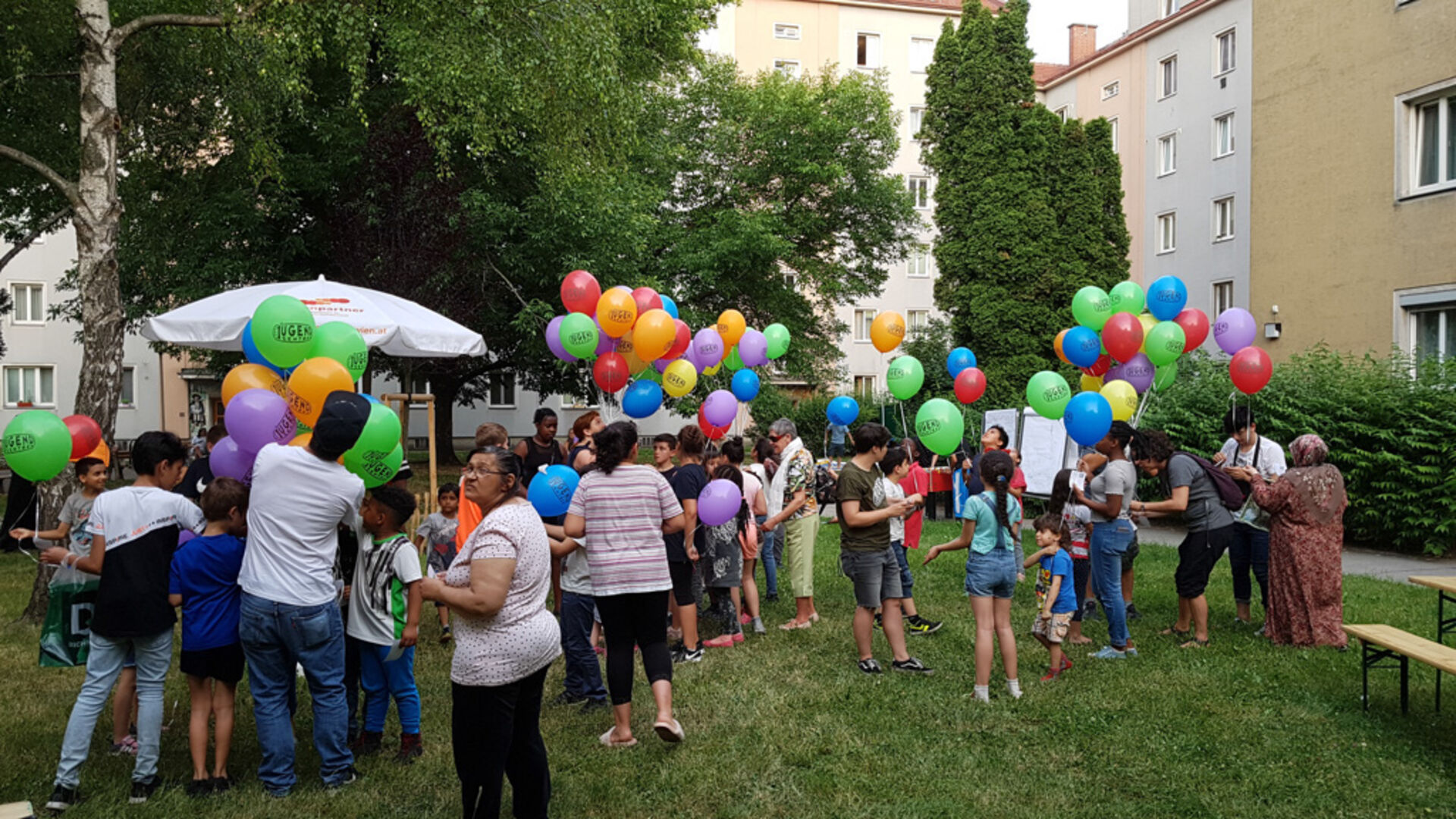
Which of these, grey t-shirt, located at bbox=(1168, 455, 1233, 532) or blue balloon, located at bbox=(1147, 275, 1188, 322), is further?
blue balloon, located at bbox=(1147, 275, 1188, 322)

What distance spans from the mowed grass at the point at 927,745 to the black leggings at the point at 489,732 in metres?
0.75

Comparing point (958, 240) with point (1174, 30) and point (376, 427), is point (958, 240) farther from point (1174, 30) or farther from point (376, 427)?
point (376, 427)

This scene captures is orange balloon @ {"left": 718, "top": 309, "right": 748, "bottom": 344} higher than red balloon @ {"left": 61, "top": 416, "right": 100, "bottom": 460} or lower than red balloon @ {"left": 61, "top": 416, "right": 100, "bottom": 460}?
higher

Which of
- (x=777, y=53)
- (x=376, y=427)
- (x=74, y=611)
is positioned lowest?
(x=74, y=611)

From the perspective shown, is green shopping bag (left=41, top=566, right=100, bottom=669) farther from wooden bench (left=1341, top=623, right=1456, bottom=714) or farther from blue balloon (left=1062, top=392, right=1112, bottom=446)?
wooden bench (left=1341, top=623, right=1456, bottom=714)

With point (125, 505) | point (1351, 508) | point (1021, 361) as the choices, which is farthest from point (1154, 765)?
point (1021, 361)

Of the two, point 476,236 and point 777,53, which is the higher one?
point 777,53

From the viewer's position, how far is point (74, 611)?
4.94 meters

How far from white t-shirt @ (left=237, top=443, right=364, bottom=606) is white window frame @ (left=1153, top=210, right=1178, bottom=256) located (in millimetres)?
29030

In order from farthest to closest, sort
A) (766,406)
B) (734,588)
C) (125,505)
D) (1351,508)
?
1. (766,406)
2. (1351,508)
3. (734,588)
4. (125,505)

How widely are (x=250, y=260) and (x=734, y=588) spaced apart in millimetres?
12894

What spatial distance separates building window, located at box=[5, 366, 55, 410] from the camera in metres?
33.7

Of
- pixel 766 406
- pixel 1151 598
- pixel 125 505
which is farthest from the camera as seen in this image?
pixel 766 406

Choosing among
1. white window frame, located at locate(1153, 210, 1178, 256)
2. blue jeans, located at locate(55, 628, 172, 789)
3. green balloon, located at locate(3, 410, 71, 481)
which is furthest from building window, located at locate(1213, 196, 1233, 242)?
blue jeans, located at locate(55, 628, 172, 789)
